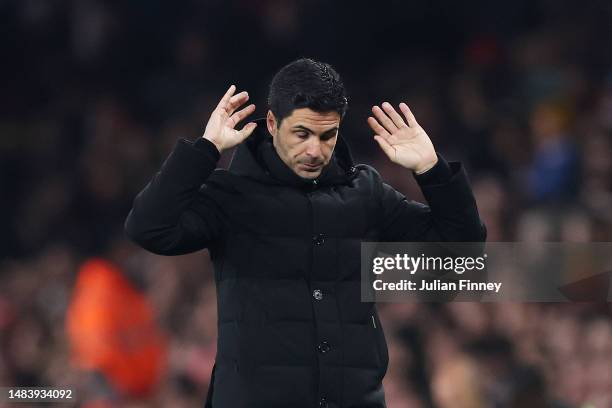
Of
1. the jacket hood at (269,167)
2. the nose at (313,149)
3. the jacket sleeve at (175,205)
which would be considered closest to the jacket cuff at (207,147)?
the jacket sleeve at (175,205)

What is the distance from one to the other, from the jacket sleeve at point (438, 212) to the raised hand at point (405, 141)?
3 cm

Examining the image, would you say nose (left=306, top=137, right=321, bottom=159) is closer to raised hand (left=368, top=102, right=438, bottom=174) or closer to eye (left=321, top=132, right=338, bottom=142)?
eye (left=321, top=132, right=338, bottom=142)

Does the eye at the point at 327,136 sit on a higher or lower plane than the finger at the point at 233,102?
lower

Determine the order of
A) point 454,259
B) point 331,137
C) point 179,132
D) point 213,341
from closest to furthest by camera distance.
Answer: point 331,137, point 454,259, point 213,341, point 179,132

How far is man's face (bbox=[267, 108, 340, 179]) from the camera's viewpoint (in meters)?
3.21

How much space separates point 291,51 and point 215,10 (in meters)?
0.73

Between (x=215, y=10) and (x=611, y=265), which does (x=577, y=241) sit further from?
(x=215, y=10)

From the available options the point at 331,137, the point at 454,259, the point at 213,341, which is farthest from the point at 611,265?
the point at 331,137

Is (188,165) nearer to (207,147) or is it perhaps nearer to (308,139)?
(207,147)

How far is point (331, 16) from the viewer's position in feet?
26.4

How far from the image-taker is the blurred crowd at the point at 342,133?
578 cm

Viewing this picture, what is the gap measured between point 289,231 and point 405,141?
41 centimetres

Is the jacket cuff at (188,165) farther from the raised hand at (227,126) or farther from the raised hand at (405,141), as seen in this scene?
the raised hand at (405,141)

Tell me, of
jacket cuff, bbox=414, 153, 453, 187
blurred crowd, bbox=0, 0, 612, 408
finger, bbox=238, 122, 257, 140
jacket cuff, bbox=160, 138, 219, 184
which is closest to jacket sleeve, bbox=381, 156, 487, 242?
jacket cuff, bbox=414, 153, 453, 187
